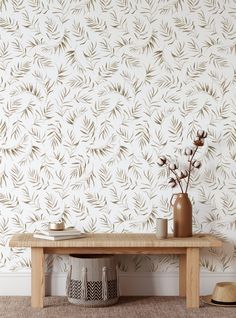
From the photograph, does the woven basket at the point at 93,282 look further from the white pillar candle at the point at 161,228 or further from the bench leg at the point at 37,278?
the white pillar candle at the point at 161,228

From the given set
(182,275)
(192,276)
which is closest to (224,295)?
(192,276)

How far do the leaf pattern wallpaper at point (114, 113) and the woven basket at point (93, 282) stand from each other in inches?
15.6

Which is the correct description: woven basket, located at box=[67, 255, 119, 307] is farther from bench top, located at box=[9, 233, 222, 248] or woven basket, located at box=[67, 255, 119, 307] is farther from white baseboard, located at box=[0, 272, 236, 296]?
white baseboard, located at box=[0, 272, 236, 296]

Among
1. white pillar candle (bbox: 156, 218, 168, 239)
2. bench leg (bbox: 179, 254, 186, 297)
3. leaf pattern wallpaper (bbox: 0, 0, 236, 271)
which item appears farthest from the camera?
leaf pattern wallpaper (bbox: 0, 0, 236, 271)

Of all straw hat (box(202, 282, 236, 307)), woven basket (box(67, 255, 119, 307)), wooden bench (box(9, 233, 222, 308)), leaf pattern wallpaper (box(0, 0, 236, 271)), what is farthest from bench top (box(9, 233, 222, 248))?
leaf pattern wallpaper (box(0, 0, 236, 271))

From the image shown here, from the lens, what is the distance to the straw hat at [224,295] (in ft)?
13.4

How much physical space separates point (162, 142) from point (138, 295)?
1058 millimetres

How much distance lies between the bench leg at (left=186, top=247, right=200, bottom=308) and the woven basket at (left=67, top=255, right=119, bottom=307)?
18.8 inches

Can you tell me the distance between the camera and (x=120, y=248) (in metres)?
4.12

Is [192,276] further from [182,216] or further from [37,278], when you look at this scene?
[37,278]

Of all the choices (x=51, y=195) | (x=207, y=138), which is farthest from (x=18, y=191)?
(x=207, y=138)

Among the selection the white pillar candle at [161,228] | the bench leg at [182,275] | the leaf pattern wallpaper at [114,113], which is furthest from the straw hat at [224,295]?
the white pillar candle at [161,228]

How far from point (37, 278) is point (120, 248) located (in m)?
0.55

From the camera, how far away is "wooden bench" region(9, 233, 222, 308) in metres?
4.04
